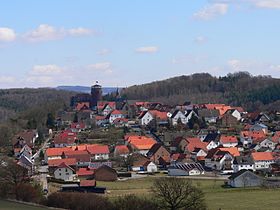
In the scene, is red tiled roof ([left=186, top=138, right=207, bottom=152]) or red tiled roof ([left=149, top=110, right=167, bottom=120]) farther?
red tiled roof ([left=149, top=110, right=167, bottom=120])

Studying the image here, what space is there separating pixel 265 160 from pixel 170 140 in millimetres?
11767

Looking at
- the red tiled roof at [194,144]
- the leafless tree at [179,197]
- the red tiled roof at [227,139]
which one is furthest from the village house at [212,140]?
the leafless tree at [179,197]

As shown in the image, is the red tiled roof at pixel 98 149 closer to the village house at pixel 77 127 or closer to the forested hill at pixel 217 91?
the village house at pixel 77 127

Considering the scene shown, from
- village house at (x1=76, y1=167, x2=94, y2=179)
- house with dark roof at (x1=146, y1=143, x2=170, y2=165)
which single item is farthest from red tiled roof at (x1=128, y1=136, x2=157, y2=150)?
village house at (x1=76, y1=167, x2=94, y2=179)

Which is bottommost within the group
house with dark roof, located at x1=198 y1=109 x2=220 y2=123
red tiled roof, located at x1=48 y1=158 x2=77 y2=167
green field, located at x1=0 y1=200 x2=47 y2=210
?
green field, located at x1=0 y1=200 x2=47 y2=210

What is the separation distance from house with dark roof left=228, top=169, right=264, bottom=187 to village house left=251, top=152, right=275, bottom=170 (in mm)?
8183

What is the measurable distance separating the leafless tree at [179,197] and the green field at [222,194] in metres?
2.18

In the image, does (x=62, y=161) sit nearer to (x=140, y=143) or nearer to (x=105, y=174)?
(x=105, y=174)

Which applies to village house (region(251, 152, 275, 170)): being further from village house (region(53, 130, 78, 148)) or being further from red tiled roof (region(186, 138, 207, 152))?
village house (region(53, 130, 78, 148))

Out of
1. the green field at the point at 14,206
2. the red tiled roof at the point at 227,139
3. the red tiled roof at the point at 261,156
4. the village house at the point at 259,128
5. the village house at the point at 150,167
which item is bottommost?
the green field at the point at 14,206

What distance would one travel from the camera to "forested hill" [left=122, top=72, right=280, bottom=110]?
273 feet

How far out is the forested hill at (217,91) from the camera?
273 feet

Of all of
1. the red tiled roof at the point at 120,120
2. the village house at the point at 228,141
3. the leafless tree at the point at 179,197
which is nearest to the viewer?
the leafless tree at the point at 179,197

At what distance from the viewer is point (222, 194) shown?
30734 millimetres
